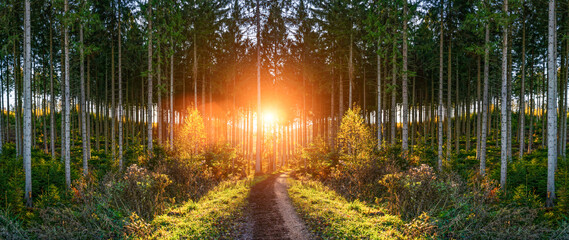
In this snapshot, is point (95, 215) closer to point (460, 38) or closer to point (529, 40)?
point (460, 38)

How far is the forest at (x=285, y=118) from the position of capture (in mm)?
9578

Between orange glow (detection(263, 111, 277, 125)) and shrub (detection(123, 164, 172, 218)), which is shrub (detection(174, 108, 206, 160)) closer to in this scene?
shrub (detection(123, 164, 172, 218))

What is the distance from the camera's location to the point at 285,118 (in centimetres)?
4294

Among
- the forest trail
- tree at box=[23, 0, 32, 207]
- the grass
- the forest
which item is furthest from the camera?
tree at box=[23, 0, 32, 207]

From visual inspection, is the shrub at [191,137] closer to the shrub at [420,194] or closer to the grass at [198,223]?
the grass at [198,223]

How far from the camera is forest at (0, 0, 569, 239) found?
9578 millimetres

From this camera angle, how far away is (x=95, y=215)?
878cm

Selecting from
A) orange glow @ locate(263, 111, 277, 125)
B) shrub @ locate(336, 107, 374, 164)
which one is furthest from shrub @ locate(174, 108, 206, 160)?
orange glow @ locate(263, 111, 277, 125)

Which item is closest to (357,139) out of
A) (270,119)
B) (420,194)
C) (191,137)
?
(420,194)

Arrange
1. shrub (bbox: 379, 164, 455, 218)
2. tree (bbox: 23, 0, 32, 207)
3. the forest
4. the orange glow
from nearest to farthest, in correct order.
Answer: the forest → shrub (bbox: 379, 164, 455, 218) → tree (bbox: 23, 0, 32, 207) → the orange glow

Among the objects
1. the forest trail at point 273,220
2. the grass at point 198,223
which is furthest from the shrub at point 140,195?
the forest trail at point 273,220

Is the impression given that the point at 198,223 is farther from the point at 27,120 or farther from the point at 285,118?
the point at 285,118

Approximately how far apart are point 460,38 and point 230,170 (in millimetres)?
21239

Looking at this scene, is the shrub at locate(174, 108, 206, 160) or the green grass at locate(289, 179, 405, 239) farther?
the shrub at locate(174, 108, 206, 160)
